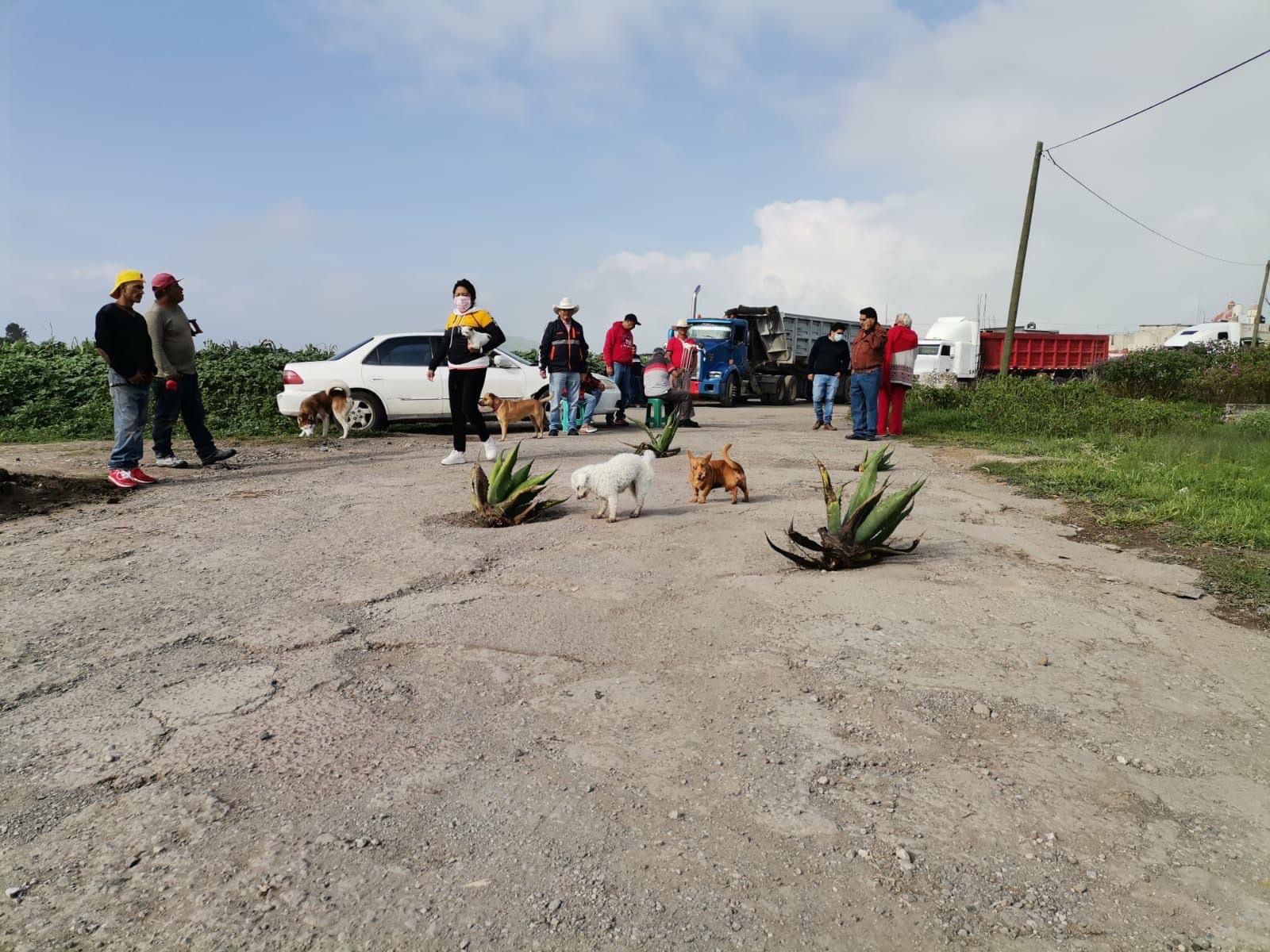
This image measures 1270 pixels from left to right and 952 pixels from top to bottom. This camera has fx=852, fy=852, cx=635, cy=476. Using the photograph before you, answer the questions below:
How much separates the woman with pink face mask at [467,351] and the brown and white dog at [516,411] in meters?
2.61

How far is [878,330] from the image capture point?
11.4m

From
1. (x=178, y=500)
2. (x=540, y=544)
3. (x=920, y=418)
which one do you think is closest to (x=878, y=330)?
(x=920, y=418)

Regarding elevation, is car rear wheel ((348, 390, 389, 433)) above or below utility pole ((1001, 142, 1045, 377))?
below

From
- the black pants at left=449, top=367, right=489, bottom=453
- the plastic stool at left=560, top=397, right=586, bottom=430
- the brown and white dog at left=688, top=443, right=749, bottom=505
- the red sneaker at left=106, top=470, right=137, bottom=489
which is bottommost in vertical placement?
the red sneaker at left=106, top=470, right=137, bottom=489

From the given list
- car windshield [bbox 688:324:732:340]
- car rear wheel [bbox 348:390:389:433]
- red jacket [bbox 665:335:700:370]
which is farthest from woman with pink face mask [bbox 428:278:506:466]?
car windshield [bbox 688:324:732:340]

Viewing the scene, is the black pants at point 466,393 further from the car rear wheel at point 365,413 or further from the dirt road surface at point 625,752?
the car rear wheel at point 365,413

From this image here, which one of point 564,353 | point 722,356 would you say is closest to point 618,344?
point 564,353

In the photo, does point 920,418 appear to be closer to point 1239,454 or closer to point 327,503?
point 1239,454

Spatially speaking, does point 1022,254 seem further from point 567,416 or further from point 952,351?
point 567,416

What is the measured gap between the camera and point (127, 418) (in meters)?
7.39

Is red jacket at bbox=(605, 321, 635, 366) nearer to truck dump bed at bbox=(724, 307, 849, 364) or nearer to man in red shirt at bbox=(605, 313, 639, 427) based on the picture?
man in red shirt at bbox=(605, 313, 639, 427)

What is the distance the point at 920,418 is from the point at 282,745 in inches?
528

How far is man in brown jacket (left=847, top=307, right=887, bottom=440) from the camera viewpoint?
449 inches

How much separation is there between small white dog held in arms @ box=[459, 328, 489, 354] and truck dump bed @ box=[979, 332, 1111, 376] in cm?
2681
